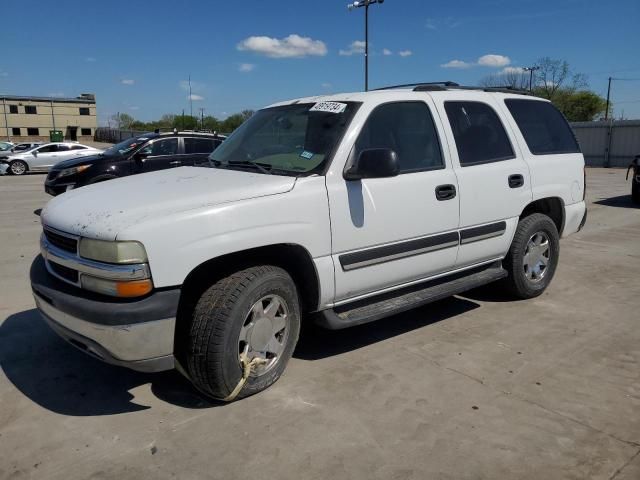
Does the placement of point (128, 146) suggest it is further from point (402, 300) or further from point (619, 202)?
point (619, 202)

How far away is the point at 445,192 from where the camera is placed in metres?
4.14

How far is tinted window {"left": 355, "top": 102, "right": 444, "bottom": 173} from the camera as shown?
387 centimetres

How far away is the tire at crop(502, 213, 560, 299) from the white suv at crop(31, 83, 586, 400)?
0.07 ft

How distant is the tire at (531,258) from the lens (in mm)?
4949

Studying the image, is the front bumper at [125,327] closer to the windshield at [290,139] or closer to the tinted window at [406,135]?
the windshield at [290,139]

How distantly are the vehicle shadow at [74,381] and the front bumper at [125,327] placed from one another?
0.51m

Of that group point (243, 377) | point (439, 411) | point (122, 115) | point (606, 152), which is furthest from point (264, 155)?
point (122, 115)

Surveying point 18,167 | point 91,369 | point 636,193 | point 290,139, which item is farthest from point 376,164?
point 18,167

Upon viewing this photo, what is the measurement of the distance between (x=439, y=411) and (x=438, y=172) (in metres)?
1.81

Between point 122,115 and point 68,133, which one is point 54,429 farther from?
point 122,115

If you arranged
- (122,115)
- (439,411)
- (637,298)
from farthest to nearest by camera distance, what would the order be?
(122,115) < (637,298) < (439,411)

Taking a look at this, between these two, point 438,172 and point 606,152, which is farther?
point 606,152

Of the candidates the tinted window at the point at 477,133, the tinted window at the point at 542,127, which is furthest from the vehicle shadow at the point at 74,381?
the tinted window at the point at 542,127

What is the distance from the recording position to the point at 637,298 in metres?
5.33
